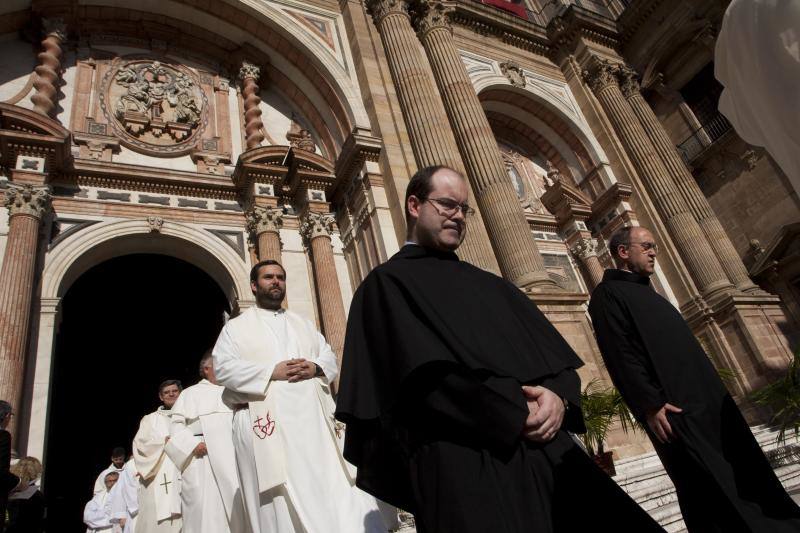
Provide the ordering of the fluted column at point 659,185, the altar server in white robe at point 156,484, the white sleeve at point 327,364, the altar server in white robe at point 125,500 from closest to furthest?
1. the white sleeve at point 327,364
2. the altar server in white robe at point 156,484
3. the altar server in white robe at point 125,500
4. the fluted column at point 659,185

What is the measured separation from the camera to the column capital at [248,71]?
11.2 m

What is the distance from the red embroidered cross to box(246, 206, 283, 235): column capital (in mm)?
6420

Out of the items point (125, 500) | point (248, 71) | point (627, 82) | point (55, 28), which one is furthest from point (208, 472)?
point (627, 82)

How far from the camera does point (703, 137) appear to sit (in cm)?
1526

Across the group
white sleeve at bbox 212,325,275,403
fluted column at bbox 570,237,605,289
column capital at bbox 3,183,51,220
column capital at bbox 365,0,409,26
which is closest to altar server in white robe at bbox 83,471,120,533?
white sleeve at bbox 212,325,275,403

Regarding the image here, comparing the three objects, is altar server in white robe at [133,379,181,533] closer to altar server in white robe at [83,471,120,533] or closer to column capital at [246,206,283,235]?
altar server in white robe at [83,471,120,533]

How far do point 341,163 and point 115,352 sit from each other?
393 inches

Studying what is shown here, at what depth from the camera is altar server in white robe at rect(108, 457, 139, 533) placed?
5.74 meters

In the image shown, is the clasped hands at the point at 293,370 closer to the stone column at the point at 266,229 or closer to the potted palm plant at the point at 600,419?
the potted palm plant at the point at 600,419

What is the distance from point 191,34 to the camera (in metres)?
11.4

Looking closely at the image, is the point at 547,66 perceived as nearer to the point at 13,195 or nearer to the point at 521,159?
the point at 521,159

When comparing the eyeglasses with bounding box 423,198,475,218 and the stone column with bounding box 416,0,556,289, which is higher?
the stone column with bounding box 416,0,556,289

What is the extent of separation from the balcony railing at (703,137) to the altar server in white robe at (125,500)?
1627 centimetres

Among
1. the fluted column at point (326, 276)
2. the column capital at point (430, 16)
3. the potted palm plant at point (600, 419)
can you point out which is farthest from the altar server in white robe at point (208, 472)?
the column capital at point (430, 16)
